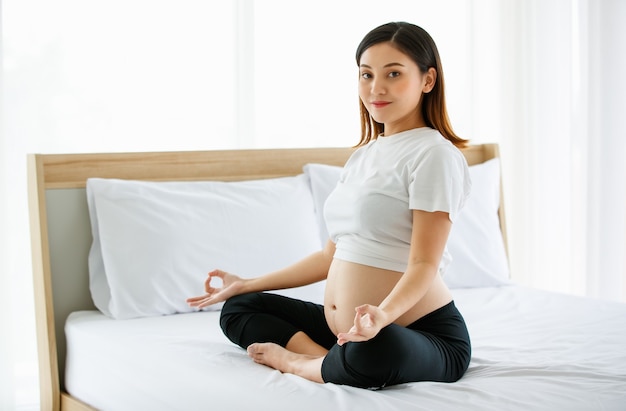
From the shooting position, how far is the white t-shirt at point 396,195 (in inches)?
63.9

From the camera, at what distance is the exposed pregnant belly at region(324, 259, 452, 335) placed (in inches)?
66.4

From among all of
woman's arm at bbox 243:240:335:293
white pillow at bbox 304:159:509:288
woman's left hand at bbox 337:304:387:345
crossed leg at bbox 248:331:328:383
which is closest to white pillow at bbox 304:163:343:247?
white pillow at bbox 304:159:509:288

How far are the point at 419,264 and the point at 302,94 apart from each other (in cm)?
169

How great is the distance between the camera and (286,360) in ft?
5.63

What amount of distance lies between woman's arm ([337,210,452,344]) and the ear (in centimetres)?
31

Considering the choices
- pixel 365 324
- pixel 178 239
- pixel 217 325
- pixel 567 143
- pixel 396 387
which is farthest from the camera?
pixel 567 143

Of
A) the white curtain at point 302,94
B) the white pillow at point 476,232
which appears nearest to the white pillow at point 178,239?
the white pillow at point 476,232

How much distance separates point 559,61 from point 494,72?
327 mm

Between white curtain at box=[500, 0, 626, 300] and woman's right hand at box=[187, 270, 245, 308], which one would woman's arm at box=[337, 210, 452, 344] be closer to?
woman's right hand at box=[187, 270, 245, 308]

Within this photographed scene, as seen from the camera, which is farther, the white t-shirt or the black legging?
the white t-shirt

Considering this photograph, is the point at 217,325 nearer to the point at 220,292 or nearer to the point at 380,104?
the point at 220,292

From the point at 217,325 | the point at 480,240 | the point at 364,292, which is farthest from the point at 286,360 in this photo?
the point at 480,240

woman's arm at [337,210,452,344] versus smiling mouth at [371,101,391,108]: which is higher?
smiling mouth at [371,101,391,108]

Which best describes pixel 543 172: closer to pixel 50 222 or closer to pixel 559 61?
pixel 559 61
